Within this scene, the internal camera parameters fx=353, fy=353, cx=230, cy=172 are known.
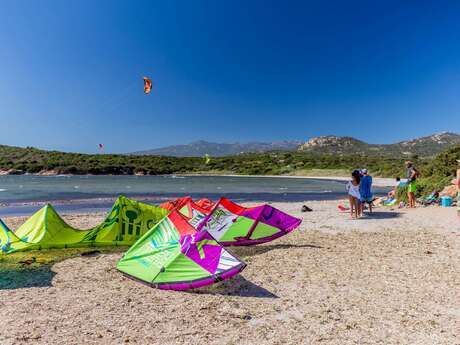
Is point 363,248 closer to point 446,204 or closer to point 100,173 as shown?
point 446,204

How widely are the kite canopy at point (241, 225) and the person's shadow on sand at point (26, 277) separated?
355cm

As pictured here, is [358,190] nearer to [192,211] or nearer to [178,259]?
[192,211]

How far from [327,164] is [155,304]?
3321 inches

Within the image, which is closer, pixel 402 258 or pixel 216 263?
pixel 216 263

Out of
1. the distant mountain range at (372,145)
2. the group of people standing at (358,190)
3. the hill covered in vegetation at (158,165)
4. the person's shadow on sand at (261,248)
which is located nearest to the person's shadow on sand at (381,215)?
the group of people standing at (358,190)

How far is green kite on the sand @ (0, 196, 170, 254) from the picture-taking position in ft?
27.4

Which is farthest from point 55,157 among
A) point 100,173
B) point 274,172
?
point 274,172

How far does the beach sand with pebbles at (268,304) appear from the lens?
4184 millimetres

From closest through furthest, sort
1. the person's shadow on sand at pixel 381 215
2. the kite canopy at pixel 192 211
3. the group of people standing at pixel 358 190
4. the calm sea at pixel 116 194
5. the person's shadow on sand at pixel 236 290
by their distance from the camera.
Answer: the person's shadow on sand at pixel 236 290 → the kite canopy at pixel 192 211 → the group of people standing at pixel 358 190 → the person's shadow on sand at pixel 381 215 → the calm sea at pixel 116 194

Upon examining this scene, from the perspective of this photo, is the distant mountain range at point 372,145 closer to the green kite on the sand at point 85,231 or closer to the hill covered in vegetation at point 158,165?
the hill covered in vegetation at point 158,165

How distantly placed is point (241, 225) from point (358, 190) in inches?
230

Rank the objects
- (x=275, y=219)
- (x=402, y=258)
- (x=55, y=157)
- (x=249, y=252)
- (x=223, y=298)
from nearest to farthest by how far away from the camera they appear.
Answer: (x=223, y=298)
(x=402, y=258)
(x=249, y=252)
(x=275, y=219)
(x=55, y=157)

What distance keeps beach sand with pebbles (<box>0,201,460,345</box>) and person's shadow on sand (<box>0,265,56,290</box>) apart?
9 centimetres

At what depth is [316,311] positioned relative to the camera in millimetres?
4895
